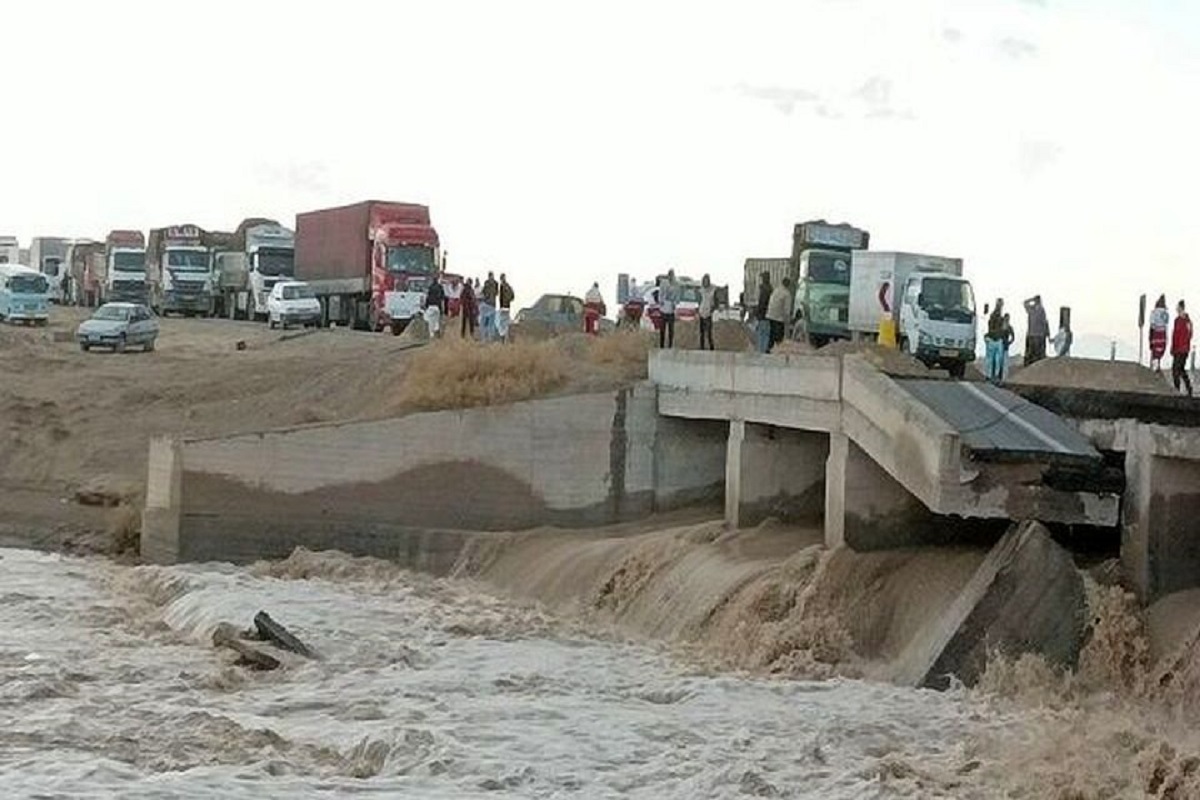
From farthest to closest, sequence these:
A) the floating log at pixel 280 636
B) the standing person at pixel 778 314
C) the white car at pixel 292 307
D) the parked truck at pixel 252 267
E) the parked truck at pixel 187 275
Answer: the parked truck at pixel 187 275
the parked truck at pixel 252 267
the white car at pixel 292 307
the standing person at pixel 778 314
the floating log at pixel 280 636

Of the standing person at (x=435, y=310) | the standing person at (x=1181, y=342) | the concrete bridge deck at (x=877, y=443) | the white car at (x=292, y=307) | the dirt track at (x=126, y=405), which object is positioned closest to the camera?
the concrete bridge deck at (x=877, y=443)

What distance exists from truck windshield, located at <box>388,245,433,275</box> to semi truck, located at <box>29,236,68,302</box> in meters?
31.8

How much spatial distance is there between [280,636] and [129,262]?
43.9 metres

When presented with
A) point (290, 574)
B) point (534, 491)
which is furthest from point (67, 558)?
point (534, 491)

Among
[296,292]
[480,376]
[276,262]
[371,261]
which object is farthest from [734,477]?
[276,262]

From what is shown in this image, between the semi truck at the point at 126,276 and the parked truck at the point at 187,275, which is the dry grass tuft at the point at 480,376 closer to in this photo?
the parked truck at the point at 187,275

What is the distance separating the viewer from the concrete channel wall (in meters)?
25.7

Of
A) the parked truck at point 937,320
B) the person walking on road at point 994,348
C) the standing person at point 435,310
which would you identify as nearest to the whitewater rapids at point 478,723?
the person walking on road at point 994,348

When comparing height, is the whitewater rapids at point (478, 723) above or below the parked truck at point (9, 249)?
below

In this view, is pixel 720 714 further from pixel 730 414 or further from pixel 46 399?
pixel 46 399

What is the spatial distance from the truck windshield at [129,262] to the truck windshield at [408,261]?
1836 cm

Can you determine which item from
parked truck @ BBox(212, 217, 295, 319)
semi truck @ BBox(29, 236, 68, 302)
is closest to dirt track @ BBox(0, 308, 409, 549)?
parked truck @ BBox(212, 217, 295, 319)

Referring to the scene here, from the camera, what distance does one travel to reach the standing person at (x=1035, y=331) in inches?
1362

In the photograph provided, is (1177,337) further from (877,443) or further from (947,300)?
(877,443)
